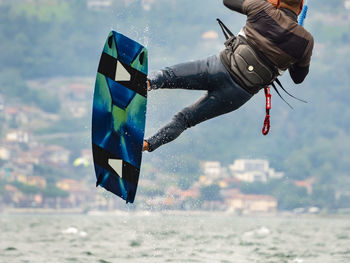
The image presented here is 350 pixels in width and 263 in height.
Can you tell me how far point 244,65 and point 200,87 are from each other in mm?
518

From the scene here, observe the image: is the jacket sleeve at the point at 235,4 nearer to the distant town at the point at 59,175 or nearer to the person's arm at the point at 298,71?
the person's arm at the point at 298,71

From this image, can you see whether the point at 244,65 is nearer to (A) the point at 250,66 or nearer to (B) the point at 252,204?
(A) the point at 250,66

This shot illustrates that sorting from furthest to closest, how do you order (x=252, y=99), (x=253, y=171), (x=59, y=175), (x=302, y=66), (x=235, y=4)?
1. (x=59, y=175)
2. (x=252, y=99)
3. (x=253, y=171)
4. (x=302, y=66)
5. (x=235, y=4)

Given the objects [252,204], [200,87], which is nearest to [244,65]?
[200,87]

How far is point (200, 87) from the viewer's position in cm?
830

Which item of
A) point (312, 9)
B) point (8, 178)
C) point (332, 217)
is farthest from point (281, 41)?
point (312, 9)

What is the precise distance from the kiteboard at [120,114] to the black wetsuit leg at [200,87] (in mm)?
209

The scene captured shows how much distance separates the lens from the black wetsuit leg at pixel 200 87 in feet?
26.6

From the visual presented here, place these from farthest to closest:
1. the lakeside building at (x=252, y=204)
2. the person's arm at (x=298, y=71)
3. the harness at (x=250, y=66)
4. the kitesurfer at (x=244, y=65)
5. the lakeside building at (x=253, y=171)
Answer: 1. the lakeside building at (x=253, y=171)
2. the lakeside building at (x=252, y=204)
3. the person's arm at (x=298, y=71)
4. the harness at (x=250, y=66)
5. the kitesurfer at (x=244, y=65)

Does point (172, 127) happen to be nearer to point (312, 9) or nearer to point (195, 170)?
point (195, 170)

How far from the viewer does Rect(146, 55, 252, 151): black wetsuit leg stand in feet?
26.6

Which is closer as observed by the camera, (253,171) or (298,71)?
(298,71)

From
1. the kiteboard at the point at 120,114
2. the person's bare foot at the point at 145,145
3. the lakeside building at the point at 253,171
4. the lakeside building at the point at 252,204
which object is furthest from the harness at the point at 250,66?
the lakeside building at the point at 253,171

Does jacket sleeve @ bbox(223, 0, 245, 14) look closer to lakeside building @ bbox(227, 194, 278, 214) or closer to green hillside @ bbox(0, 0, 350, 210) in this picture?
green hillside @ bbox(0, 0, 350, 210)
